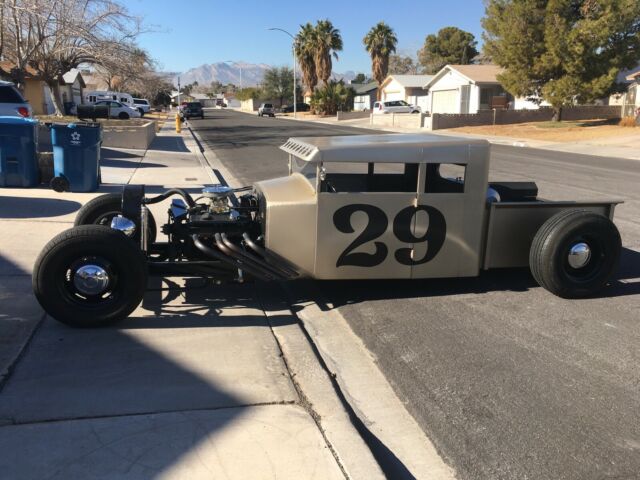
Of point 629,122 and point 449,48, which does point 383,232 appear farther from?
point 449,48

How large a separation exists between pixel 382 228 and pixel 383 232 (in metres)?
0.04

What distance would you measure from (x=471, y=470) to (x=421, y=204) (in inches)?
101

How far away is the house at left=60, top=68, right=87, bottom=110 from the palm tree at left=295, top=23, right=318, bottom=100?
29.9 m

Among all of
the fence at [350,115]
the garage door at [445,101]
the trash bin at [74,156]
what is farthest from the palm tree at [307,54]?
the trash bin at [74,156]

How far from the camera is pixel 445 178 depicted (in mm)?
5375

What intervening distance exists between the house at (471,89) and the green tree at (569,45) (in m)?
11.4

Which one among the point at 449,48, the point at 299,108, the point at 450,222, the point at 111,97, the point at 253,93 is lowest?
the point at 450,222

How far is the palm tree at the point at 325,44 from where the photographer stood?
246 feet

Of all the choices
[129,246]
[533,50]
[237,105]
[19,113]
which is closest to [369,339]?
[129,246]

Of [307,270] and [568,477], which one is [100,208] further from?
[568,477]

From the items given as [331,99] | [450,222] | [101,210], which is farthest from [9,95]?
[331,99]

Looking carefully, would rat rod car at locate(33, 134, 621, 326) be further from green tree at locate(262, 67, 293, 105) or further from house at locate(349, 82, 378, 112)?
green tree at locate(262, 67, 293, 105)

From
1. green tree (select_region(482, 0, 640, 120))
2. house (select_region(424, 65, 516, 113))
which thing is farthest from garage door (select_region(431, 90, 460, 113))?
green tree (select_region(482, 0, 640, 120))

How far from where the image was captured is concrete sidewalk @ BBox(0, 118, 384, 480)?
2.91 meters
